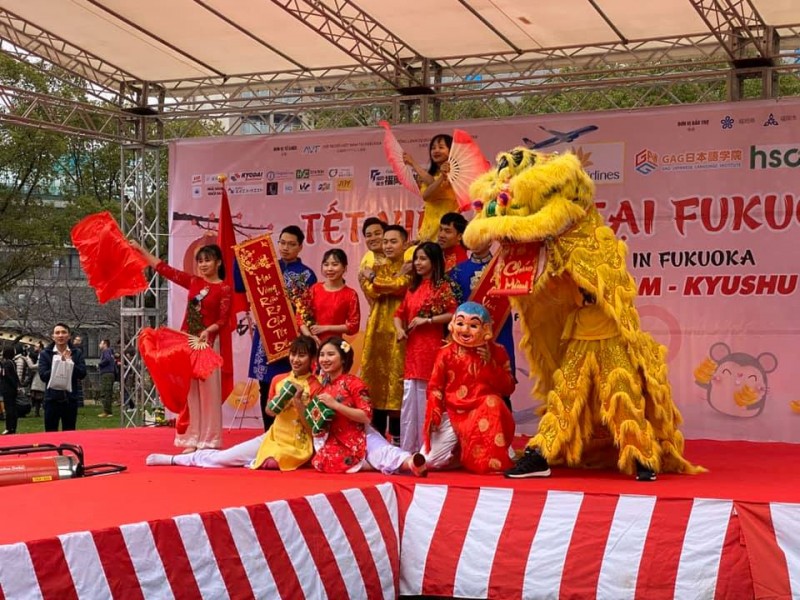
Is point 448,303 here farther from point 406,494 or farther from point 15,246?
point 15,246

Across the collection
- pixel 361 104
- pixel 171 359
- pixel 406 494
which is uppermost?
pixel 361 104

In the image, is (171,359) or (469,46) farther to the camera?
(469,46)

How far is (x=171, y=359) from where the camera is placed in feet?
17.8

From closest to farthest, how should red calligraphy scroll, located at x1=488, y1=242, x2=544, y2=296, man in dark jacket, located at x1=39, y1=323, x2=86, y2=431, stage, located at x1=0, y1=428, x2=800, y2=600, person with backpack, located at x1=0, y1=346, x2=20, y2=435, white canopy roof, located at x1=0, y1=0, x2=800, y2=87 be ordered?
stage, located at x1=0, y1=428, x2=800, y2=600 → red calligraphy scroll, located at x1=488, y1=242, x2=544, y2=296 → white canopy roof, located at x1=0, y1=0, x2=800, y2=87 → man in dark jacket, located at x1=39, y1=323, x2=86, y2=431 → person with backpack, located at x1=0, y1=346, x2=20, y2=435

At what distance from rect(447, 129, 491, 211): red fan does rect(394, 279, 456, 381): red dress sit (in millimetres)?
517

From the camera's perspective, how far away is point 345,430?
475 cm

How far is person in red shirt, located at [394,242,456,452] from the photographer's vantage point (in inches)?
201

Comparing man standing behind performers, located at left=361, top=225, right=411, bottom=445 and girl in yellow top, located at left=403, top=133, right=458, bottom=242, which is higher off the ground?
girl in yellow top, located at left=403, top=133, right=458, bottom=242

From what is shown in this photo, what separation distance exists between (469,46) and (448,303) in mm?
2806

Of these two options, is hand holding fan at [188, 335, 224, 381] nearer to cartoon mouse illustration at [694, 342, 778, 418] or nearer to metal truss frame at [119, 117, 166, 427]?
metal truss frame at [119, 117, 166, 427]

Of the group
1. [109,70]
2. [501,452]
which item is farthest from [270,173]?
[501,452]

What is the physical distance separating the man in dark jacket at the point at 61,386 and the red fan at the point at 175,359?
2740mm

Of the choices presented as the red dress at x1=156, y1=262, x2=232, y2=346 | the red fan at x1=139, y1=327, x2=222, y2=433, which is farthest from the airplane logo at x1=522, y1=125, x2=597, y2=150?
the red fan at x1=139, y1=327, x2=222, y2=433

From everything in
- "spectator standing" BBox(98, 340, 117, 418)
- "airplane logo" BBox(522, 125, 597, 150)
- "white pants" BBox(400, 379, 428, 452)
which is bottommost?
"spectator standing" BBox(98, 340, 117, 418)
